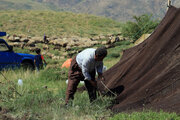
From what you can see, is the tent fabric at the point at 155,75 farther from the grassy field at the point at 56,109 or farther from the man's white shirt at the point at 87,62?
the man's white shirt at the point at 87,62

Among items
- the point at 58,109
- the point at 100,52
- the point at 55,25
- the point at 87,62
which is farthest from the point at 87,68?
the point at 55,25

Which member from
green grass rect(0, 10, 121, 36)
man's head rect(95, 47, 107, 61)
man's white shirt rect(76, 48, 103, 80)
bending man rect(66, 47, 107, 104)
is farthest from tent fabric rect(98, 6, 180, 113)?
green grass rect(0, 10, 121, 36)

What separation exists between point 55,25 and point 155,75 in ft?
115

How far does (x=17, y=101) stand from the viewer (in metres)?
5.18

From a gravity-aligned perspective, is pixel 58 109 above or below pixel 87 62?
below

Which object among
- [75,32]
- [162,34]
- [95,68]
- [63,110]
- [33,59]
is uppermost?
[162,34]

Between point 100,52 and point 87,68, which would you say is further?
point 87,68

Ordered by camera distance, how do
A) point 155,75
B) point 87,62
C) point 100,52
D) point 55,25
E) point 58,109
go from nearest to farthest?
point 100,52 → point 58,109 → point 87,62 → point 155,75 → point 55,25

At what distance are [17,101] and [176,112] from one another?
314cm

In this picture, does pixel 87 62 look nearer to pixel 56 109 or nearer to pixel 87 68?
pixel 87 68

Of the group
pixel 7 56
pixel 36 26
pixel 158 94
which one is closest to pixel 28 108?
pixel 158 94

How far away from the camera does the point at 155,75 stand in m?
5.23

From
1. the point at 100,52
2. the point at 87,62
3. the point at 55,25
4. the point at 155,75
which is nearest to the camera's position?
the point at 100,52

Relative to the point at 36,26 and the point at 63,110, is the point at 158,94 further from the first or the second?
the point at 36,26
